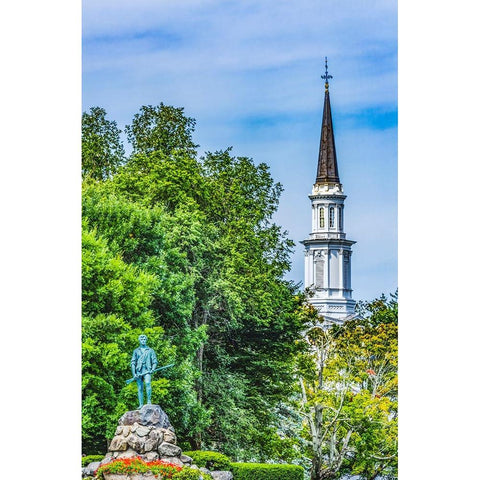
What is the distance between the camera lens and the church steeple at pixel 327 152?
2594 cm

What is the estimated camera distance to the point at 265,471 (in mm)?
26641

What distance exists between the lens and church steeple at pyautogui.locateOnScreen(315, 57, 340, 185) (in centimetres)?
2594

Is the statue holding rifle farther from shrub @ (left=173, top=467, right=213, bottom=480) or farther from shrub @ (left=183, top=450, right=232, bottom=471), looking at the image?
shrub @ (left=183, top=450, right=232, bottom=471)

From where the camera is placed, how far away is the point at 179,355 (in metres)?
27.8

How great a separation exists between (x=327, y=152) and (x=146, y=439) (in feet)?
27.4

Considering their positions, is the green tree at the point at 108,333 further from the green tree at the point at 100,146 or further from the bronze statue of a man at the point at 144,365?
the green tree at the point at 100,146

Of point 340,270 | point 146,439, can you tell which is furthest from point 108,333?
point 340,270

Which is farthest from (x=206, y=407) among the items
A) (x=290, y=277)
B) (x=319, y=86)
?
(x=319, y=86)

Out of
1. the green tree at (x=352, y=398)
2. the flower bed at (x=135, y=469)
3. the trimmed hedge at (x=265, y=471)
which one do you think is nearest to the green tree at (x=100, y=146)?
the green tree at (x=352, y=398)

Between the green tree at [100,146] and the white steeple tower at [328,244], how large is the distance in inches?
225

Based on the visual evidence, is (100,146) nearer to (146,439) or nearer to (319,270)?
(319,270)
